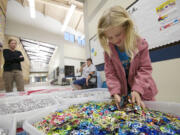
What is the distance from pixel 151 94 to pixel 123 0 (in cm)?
145

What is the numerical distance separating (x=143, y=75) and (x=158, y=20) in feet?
2.67

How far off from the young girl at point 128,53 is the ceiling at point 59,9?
12.7ft

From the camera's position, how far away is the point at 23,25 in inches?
182

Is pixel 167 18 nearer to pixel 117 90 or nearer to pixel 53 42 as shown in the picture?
pixel 117 90

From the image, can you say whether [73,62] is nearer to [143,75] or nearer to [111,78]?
[111,78]

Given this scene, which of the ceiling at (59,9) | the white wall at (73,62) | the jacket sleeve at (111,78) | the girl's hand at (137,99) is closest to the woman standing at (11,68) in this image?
the jacket sleeve at (111,78)

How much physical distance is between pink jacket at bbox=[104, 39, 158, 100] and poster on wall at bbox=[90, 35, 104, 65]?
4.33 ft

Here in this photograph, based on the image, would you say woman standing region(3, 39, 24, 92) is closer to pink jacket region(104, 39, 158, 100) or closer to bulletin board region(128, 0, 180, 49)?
pink jacket region(104, 39, 158, 100)

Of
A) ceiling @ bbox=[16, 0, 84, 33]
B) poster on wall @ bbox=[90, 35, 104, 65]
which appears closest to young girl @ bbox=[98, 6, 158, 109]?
poster on wall @ bbox=[90, 35, 104, 65]

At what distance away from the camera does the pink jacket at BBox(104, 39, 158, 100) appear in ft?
1.76

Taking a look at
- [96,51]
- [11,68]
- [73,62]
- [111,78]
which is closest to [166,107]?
[111,78]

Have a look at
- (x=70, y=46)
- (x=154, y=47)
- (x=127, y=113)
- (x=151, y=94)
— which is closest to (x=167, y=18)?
(x=154, y=47)

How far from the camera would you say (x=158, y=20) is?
988 mm

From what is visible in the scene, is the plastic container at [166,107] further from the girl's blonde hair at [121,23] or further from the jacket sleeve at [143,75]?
the girl's blonde hair at [121,23]
